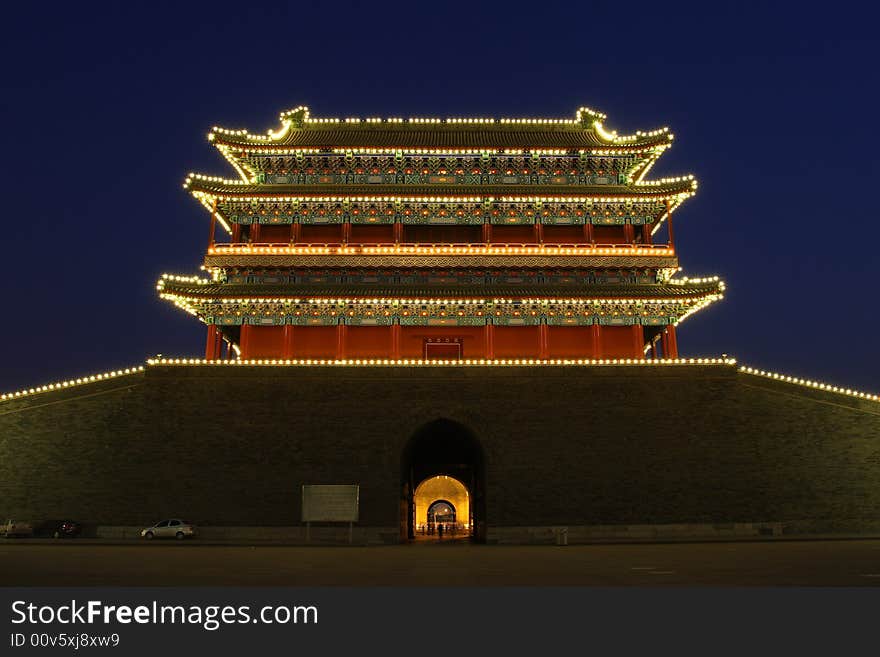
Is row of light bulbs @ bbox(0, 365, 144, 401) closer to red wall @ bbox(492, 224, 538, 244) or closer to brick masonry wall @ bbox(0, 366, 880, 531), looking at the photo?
brick masonry wall @ bbox(0, 366, 880, 531)

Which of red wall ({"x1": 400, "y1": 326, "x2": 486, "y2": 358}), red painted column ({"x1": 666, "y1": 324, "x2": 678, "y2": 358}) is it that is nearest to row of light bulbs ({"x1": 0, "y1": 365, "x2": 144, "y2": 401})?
red wall ({"x1": 400, "y1": 326, "x2": 486, "y2": 358})

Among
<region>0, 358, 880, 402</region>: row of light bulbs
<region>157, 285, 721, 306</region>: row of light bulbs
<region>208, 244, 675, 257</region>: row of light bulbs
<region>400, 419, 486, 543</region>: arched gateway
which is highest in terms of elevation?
<region>208, 244, 675, 257</region>: row of light bulbs

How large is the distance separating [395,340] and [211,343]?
7.49 metres

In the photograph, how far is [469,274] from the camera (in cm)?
2833

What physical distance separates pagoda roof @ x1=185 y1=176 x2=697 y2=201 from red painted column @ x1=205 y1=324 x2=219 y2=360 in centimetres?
586

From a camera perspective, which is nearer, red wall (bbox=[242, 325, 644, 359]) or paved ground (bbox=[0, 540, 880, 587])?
paved ground (bbox=[0, 540, 880, 587])

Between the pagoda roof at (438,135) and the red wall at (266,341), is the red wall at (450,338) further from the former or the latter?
the pagoda roof at (438,135)

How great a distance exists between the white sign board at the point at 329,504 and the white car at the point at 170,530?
13.5 feet

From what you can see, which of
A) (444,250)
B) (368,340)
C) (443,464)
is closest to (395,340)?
(368,340)

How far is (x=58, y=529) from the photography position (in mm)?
23594

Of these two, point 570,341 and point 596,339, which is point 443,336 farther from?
point 596,339

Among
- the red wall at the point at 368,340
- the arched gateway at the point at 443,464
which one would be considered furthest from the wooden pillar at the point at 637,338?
the red wall at the point at 368,340

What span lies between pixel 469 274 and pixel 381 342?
15.4 feet

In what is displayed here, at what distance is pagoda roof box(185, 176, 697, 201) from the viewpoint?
2888cm
